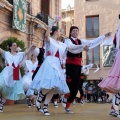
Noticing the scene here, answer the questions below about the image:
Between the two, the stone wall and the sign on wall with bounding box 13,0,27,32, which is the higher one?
the stone wall

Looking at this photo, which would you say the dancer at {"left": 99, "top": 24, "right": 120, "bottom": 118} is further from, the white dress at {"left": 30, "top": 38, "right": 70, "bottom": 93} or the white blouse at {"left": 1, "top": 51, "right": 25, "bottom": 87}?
the white blouse at {"left": 1, "top": 51, "right": 25, "bottom": 87}

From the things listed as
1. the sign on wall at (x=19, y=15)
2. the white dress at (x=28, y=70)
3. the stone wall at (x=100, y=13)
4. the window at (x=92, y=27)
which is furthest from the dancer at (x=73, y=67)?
the window at (x=92, y=27)

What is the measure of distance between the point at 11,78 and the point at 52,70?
4.61 feet

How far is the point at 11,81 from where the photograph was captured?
7191mm

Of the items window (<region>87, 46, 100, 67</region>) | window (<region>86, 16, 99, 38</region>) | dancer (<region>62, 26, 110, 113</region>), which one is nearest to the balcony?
dancer (<region>62, 26, 110, 113</region>)

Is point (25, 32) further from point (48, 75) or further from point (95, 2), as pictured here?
point (95, 2)

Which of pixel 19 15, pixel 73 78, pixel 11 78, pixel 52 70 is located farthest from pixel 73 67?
pixel 19 15

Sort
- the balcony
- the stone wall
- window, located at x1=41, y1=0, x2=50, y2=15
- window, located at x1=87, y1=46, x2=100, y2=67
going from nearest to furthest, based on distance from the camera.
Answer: the balcony < window, located at x1=41, y1=0, x2=50, y2=15 < window, located at x1=87, y1=46, x2=100, y2=67 < the stone wall

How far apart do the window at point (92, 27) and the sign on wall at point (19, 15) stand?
15.1 meters

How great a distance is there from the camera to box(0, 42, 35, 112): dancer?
23.3 feet

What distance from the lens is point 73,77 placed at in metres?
6.59

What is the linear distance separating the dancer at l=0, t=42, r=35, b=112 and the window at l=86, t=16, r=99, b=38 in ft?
74.1

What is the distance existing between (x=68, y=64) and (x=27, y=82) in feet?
11.8

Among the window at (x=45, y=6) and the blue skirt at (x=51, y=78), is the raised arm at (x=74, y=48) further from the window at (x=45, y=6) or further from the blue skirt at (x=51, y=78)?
the window at (x=45, y=6)
